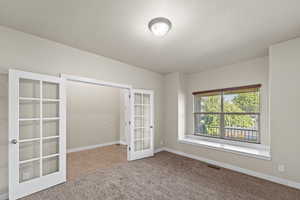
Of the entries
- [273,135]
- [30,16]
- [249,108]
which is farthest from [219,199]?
[30,16]

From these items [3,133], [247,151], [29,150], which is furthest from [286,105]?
[3,133]

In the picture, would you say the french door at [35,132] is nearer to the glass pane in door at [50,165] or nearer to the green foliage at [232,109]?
the glass pane in door at [50,165]

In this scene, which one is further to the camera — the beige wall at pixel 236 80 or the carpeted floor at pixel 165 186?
the beige wall at pixel 236 80

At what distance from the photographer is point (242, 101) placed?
12.4 ft

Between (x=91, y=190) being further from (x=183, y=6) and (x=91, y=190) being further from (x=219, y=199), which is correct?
(x=183, y=6)

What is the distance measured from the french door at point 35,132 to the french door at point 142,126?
5.91 ft

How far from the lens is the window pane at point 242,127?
141 inches

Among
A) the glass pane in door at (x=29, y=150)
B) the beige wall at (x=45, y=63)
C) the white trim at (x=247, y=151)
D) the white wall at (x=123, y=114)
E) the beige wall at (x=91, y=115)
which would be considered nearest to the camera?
the beige wall at (x=45, y=63)

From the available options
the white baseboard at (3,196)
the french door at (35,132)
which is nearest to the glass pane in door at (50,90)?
the french door at (35,132)

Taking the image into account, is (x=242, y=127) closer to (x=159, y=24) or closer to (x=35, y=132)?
(x=159, y=24)

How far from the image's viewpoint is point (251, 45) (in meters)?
2.88

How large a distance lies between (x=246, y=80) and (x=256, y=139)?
5.07 feet

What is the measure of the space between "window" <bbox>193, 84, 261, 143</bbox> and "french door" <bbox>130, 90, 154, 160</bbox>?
5.22 feet

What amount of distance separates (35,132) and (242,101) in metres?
A: 4.81
